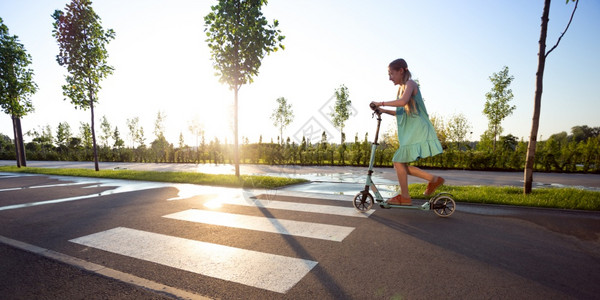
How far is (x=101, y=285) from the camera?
2381mm

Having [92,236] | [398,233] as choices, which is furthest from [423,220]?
[92,236]

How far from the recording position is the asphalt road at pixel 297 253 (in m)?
2.28

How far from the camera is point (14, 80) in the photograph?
658 inches

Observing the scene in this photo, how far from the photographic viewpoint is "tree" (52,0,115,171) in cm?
1268

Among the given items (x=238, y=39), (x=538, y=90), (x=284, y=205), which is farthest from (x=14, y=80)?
(x=538, y=90)

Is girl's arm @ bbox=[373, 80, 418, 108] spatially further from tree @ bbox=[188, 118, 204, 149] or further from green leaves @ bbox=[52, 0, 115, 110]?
tree @ bbox=[188, 118, 204, 149]

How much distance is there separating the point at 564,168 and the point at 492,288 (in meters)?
17.3

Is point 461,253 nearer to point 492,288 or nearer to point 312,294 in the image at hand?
point 492,288

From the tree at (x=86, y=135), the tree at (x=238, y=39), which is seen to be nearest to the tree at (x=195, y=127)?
the tree at (x=86, y=135)

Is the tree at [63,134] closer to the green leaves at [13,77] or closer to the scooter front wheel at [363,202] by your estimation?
the green leaves at [13,77]

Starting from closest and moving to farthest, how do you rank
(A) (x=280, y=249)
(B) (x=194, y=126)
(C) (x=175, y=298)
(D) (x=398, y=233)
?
1. (C) (x=175, y=298)
2. (A) (x=280, y=249)
3. (D) (x=398, y=233)
4. (B) (x=194, y=126)

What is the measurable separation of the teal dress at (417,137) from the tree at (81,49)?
15.0 metres

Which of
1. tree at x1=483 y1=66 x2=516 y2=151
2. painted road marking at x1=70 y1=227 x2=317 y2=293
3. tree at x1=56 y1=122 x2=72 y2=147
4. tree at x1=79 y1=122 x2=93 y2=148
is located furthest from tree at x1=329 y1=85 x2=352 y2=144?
tree at x1=56 y1=122 x2=72 y2=147

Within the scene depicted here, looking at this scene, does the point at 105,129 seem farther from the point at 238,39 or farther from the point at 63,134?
the point at 238,39
